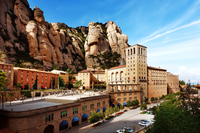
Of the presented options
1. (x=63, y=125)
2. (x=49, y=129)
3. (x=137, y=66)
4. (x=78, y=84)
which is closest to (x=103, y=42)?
(x=78, y=84)

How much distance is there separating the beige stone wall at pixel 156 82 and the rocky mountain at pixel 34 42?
47.5m

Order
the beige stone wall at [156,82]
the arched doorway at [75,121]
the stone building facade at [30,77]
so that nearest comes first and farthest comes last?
the arched doorway at [75,121], the stone building facade at [30,77], the beige stone wall at [156,82]

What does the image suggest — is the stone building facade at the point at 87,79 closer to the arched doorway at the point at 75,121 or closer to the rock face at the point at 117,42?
the arched doorway at the point at 75,121

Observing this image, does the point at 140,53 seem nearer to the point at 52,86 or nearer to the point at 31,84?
the point at 52,86

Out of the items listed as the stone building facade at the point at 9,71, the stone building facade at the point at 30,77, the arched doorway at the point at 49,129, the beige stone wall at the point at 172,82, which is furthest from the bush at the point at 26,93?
the beige stone wall at the point at 172,82

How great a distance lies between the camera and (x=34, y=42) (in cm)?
8019

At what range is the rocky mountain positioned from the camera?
6973 centimetres

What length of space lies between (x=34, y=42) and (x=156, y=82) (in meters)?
82.1

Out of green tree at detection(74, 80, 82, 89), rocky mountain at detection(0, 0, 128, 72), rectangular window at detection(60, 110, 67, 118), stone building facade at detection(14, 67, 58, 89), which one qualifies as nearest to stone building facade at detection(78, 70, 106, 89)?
green tree at detection(74, 80, 82, 89)

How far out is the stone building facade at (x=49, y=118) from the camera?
23391mm

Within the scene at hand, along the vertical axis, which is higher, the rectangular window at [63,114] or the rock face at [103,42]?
the rock face at [103,42]

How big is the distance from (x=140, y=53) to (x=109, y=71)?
2581cm

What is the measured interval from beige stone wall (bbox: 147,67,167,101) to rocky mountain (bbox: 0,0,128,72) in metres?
47.5

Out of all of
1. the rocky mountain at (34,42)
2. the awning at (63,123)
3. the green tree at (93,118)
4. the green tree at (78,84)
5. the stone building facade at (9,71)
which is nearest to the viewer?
the awning at (63,123)
